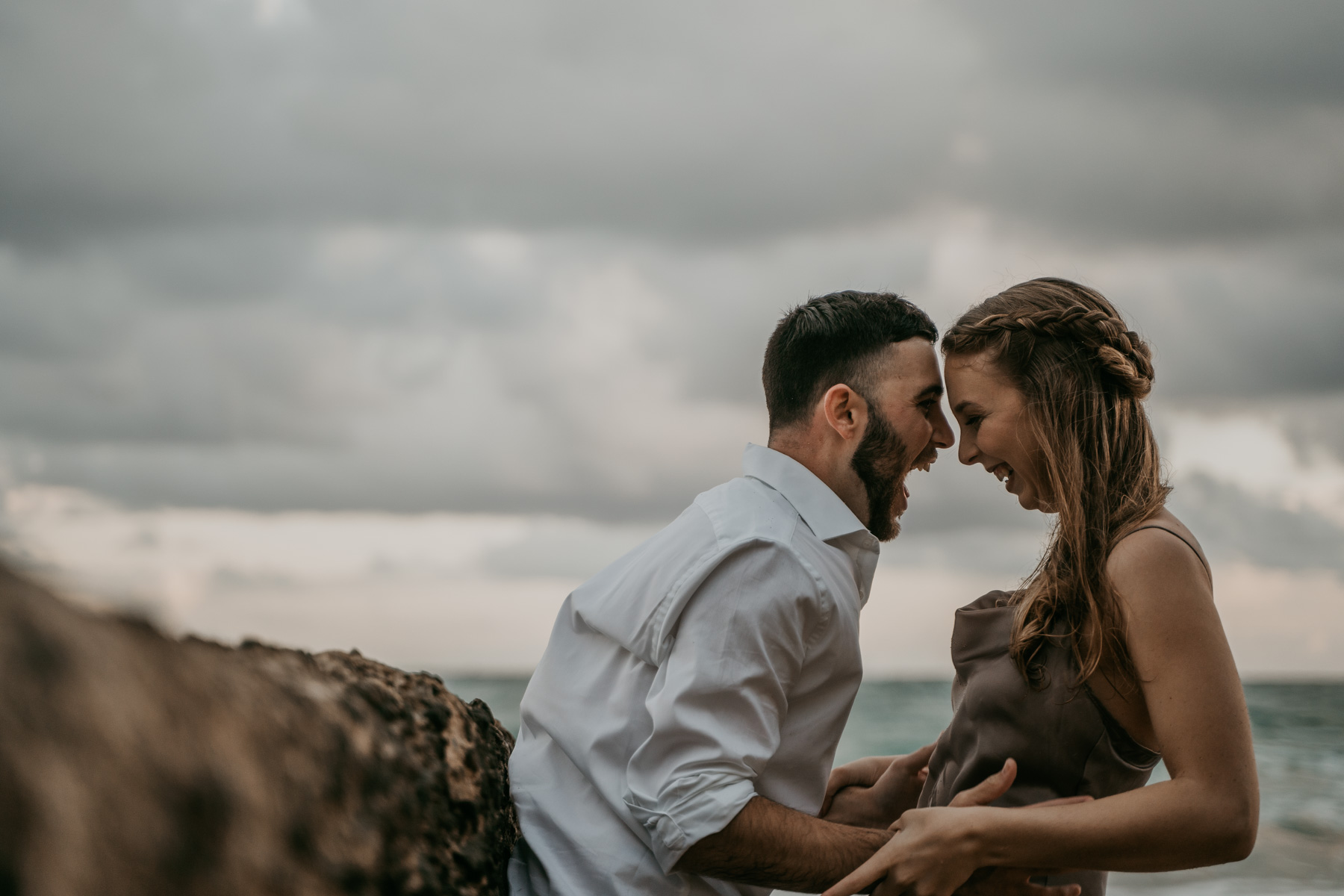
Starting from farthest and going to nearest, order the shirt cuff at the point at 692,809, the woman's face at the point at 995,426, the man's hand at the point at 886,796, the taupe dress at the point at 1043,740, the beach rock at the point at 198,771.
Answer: the man's hand at the point at 886,796 → the woman's face at the point at 995,426 → the taupe dress at the point at 1043,740 → the shirt cuff at the point at 692,809 → the beach rock at the point at 198,771

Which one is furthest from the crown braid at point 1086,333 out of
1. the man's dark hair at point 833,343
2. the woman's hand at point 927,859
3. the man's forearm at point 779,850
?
the man's forearm at point 779,850

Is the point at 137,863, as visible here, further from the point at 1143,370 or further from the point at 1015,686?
the point at 1143,370

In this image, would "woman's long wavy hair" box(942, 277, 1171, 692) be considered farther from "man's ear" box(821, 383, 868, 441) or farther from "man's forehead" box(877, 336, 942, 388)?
"man's ear" box(821, 383, 868, 441)

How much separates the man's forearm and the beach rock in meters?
0.61

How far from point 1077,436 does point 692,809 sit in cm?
156

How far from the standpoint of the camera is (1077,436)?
2.85 m

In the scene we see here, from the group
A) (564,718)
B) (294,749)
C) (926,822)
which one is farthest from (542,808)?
(294,749)

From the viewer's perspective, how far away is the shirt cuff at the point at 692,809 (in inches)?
89.0

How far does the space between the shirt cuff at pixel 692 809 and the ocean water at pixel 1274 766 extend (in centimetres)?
253

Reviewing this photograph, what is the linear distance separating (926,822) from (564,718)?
987mm

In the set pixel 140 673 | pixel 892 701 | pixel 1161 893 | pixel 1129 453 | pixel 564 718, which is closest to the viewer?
pixel 140 673

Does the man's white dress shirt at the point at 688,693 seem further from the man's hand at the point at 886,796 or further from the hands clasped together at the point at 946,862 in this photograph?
the man's hand at the point at 886,796

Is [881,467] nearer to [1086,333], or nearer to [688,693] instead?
[1086,333]

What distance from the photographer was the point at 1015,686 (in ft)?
8.93
